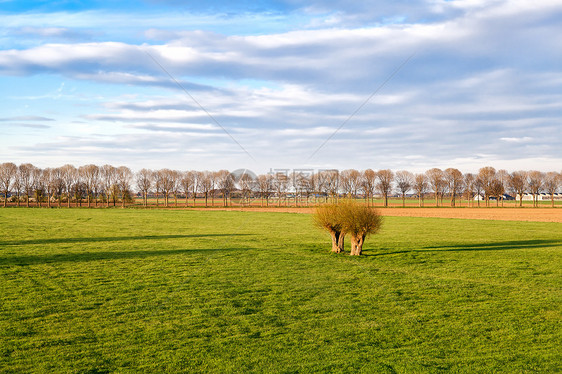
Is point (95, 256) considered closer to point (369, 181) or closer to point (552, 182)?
point (369, 181)

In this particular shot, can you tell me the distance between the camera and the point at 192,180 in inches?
5640

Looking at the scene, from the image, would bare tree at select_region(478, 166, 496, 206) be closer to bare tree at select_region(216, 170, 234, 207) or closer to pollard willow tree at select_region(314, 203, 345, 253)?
bare tree at select_region(216, 170, 234, 207)

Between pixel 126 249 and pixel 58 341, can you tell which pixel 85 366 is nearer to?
pixel 58 341

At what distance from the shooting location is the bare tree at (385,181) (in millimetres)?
138825

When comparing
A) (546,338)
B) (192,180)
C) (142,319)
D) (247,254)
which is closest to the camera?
(546,338)

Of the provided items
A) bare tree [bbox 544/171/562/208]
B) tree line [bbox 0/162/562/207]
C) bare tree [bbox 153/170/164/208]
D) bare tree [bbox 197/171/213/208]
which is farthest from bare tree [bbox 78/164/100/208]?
bare tree [bbox 544/171/562/208]

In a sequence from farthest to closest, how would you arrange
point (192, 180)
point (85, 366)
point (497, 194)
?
point (192, 180)
point (497, 194)
point (85, 366)

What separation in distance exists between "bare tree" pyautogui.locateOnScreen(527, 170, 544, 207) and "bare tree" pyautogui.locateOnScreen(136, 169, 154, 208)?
122128mm

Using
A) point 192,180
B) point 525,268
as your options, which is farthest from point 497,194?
point 525,268

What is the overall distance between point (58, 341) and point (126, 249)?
48.8 feet

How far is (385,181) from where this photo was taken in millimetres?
140250

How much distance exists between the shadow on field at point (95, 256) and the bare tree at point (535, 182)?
14076 centimetres

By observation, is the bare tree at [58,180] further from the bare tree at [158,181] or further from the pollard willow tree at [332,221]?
the pollard willow tree at [332,221]

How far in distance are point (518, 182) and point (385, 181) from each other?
1658 inches
